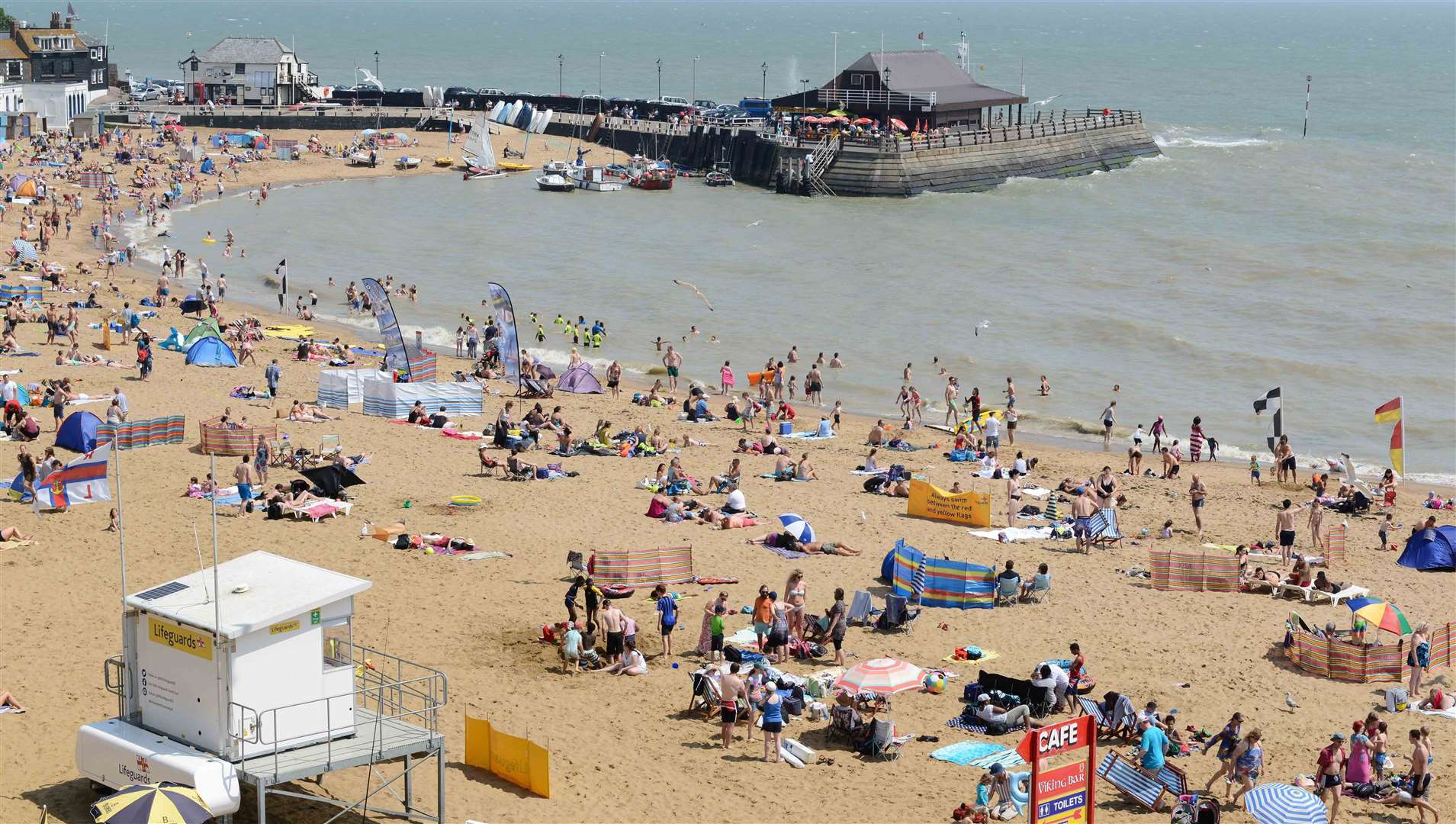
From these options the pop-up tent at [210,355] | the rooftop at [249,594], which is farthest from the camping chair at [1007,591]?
the pop-up tent at [210,355]

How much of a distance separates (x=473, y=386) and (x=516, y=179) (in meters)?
40.3

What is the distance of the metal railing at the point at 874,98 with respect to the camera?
2403 inches

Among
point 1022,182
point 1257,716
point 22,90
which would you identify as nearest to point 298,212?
point 22,90

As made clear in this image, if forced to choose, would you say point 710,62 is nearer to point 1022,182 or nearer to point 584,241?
point 1022,182

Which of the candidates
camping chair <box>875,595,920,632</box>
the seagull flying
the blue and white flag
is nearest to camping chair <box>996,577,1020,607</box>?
camping chair <box>875,595,920,632</box>

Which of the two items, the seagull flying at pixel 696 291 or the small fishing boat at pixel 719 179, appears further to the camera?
the small fishing boat at pixel 719 179

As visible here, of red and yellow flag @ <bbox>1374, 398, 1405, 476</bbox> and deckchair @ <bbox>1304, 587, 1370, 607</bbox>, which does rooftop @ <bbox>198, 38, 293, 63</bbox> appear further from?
deckchair @ <bbox>1304, 587, 1370, 607</bbox>

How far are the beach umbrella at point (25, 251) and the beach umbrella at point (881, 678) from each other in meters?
32.2

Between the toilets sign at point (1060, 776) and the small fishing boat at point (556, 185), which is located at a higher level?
the small fishing boat at point (556, 185)

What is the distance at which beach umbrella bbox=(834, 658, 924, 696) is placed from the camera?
49.7 feet

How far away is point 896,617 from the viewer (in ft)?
57.4

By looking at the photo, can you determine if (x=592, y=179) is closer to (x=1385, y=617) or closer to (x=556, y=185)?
(x=556, y=185)

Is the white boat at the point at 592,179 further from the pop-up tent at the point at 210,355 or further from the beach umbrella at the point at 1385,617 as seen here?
the beach umbrella at the point at 1385,617

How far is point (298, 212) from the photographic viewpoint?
185ft
